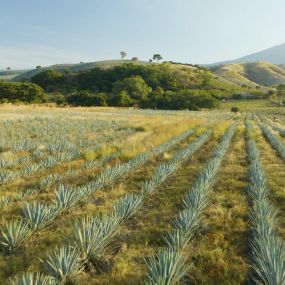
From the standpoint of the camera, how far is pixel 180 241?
16.3 feet

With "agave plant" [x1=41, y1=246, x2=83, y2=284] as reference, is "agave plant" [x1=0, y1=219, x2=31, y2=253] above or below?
below

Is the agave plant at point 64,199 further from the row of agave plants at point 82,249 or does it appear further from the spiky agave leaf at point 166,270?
the spiky agave leaf at point 166,270

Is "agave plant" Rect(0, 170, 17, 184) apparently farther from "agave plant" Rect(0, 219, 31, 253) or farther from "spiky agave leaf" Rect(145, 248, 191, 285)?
"spiky agave leaf" Rect(145, 248, 191, 285)

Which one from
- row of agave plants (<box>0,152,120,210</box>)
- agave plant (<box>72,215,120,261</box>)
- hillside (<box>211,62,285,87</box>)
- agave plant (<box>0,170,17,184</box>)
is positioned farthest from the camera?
hillside (<box>211,62,285,87</box>)

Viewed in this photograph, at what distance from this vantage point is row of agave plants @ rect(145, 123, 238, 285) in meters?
3.94

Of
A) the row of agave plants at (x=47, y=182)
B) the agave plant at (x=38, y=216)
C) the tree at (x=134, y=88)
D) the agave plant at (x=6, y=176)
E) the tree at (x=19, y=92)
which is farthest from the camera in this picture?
the tree at (x=134, y=88)

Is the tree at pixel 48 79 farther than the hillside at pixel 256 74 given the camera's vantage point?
No

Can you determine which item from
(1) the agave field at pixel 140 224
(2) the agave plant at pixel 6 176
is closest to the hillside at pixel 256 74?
(1) the agave field at pixel 140 224

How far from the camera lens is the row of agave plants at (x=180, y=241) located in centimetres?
394

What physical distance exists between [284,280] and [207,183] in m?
4.39

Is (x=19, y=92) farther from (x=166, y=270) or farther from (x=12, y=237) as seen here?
(x=166, y=270)

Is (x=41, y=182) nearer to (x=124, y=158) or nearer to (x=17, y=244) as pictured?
(x=17, y=244)

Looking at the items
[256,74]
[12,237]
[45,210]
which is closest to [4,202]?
[45,210]

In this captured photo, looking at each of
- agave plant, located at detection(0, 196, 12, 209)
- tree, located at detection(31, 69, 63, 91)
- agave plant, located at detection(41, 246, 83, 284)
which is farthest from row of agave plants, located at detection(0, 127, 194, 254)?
tree, located at detection(31, 69, 63, 91)
